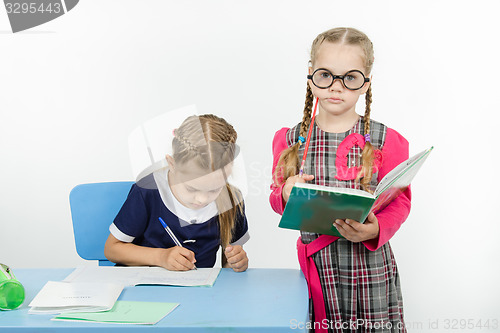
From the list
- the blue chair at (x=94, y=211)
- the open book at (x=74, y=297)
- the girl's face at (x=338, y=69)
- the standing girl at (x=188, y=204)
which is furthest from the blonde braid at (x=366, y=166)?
the blue chair at (x=94, y=211)

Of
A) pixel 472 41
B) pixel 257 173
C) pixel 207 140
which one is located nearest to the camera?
pixel 207 140

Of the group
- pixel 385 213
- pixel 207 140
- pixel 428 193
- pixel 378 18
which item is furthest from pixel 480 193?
pixel 207 140

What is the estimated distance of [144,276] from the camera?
1424 mm

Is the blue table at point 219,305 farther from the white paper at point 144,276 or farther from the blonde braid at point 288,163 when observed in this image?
the blonde braid at point 288,163

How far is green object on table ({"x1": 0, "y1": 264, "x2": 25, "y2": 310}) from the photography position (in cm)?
119

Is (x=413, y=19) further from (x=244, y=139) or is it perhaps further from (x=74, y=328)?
(x=74, y=328)

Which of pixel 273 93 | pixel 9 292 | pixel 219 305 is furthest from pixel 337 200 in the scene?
pixel 273 93

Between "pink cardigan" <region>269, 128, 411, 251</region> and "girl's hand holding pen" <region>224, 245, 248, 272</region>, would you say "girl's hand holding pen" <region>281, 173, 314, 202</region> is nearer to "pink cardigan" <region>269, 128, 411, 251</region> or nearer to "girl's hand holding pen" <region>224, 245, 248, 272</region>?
"pink cardigan" <region>269, 128, 411, 251</region>

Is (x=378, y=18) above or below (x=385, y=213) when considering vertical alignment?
above

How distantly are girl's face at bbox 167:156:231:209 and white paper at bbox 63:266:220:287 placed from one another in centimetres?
22

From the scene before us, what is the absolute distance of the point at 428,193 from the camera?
2.43m

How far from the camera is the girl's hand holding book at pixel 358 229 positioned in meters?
1.32

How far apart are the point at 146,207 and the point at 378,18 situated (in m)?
1.27

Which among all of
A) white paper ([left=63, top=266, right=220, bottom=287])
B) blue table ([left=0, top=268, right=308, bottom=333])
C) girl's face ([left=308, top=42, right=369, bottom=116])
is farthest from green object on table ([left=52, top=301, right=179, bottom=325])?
Answer: girl's face ([left=308, top=42, right=369, bottom=116])
